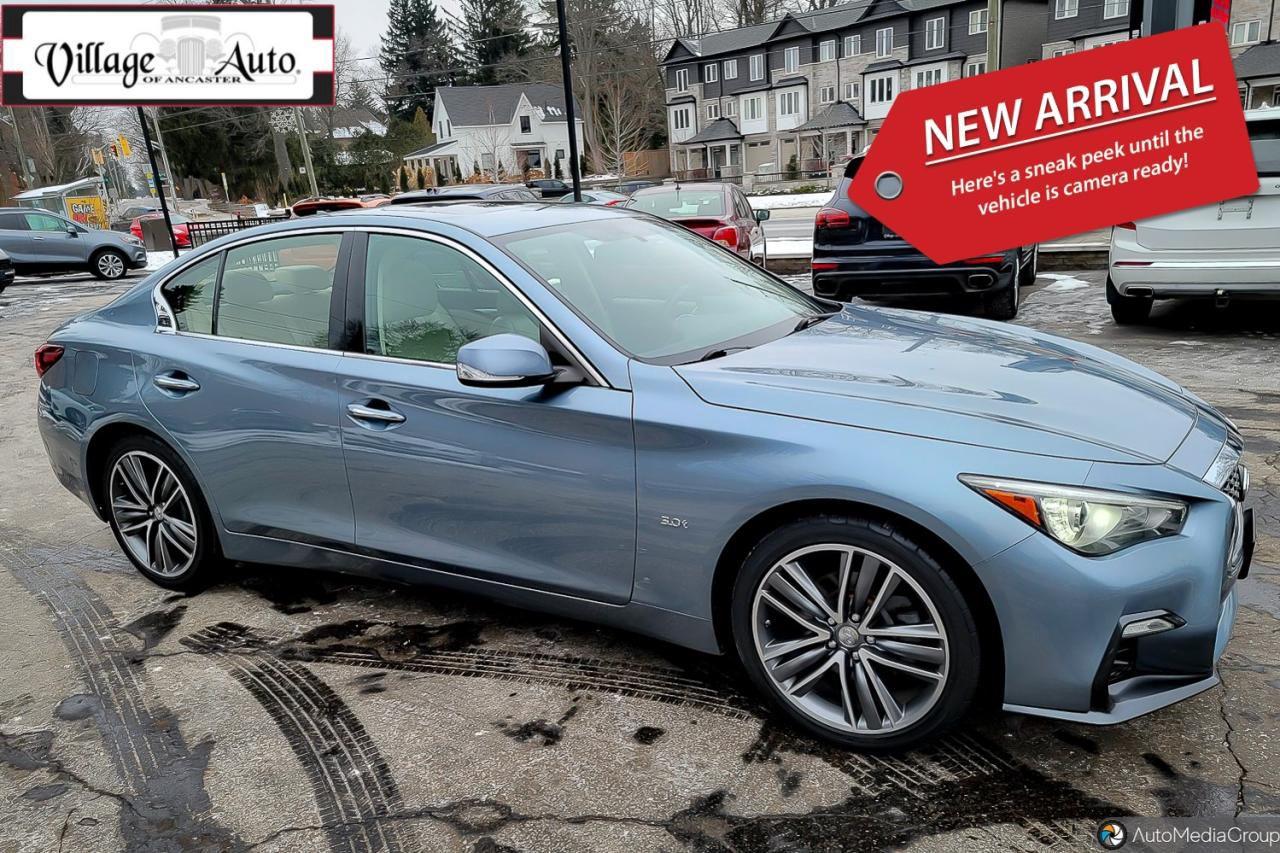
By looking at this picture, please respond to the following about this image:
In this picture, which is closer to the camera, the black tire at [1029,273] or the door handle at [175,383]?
the door handle at [175,383]

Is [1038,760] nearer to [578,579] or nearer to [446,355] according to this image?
[578,579]

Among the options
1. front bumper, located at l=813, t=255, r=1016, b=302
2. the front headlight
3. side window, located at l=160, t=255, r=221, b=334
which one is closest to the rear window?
front bumper, located at l=813, t=255, r=1016, b=302

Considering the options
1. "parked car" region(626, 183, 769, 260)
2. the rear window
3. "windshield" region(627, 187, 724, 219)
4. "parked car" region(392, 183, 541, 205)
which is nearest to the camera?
the rear window

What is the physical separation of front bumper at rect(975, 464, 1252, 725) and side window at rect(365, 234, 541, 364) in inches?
68.2

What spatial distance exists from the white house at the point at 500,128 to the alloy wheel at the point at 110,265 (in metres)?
50.0

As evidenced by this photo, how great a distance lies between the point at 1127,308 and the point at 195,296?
7.82 meters

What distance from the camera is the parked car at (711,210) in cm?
1052

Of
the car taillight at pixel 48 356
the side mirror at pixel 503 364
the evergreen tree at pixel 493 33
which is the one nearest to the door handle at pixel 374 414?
the side mirror at pixel 503 364

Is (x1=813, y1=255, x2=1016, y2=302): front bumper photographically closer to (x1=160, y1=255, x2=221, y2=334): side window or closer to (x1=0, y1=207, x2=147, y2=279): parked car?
(x1=160, y1=255, x2=221, y2=334): side window

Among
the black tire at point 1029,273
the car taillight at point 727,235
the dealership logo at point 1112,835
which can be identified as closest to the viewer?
the dealership logo at point 1112,835

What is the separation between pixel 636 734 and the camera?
2.83 metres

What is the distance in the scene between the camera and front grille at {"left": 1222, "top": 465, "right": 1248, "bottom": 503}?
2510 millimetres

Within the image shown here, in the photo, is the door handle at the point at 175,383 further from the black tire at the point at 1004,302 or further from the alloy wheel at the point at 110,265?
the alloy wheel at the point at 110,265

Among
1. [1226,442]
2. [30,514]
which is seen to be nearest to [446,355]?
[1226,442]
